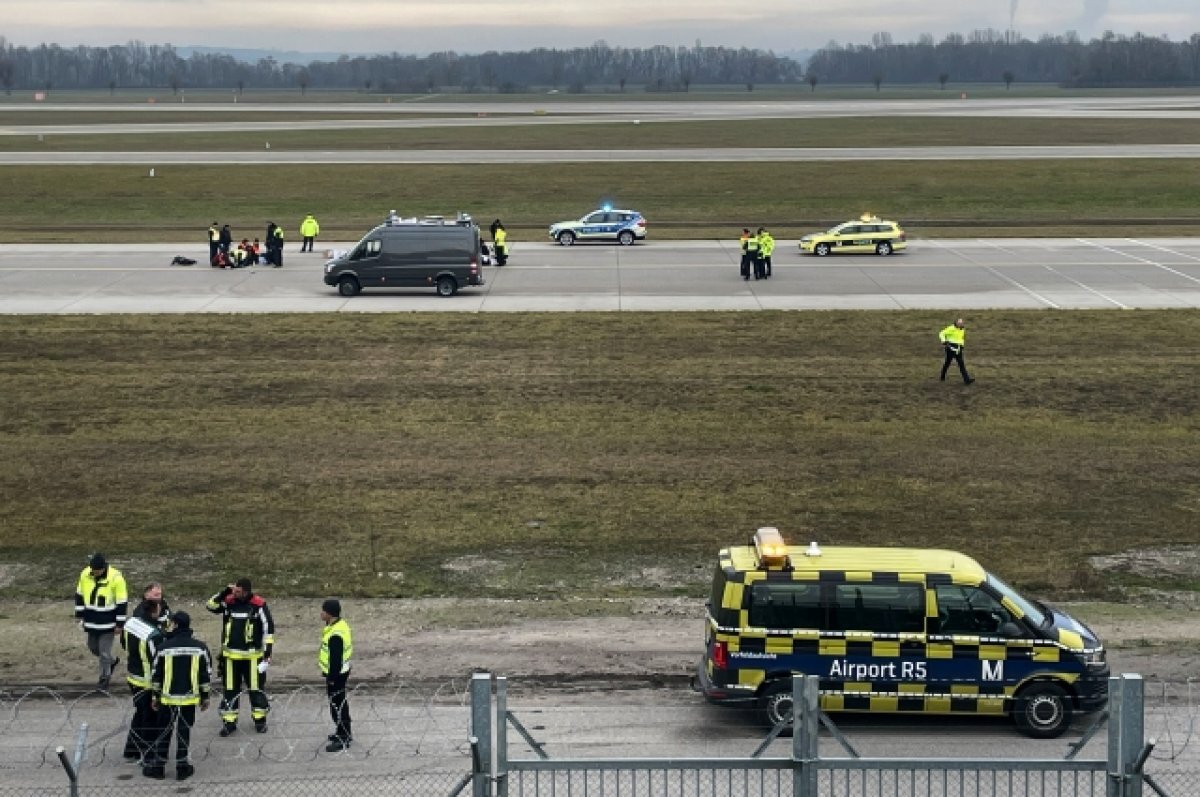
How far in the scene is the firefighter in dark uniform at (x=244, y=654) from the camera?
14328 millimetres

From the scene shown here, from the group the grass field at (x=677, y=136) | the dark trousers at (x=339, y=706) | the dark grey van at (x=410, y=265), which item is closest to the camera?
the dark trousers at (x=339, y=706)

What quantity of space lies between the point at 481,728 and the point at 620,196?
2445 inches

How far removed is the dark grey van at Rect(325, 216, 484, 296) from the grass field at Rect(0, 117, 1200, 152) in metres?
55.0

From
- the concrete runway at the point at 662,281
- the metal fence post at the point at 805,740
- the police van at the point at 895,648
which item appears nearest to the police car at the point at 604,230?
the concrete runway at the point at 662,281

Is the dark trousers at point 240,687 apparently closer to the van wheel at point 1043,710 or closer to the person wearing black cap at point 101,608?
the person wearing black cap at point 101,608

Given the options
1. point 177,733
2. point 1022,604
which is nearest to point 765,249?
point 1022,604

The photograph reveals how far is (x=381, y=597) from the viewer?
62.8 ft

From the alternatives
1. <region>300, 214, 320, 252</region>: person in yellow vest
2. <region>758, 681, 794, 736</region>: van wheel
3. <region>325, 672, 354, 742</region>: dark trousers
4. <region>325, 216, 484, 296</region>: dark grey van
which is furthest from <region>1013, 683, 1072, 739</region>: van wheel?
<region>300, 214, 320, 252</region>: person in yellow vest

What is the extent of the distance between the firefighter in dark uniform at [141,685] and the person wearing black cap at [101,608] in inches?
64.2

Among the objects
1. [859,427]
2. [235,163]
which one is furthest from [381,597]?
[235,163]

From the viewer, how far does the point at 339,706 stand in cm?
1388

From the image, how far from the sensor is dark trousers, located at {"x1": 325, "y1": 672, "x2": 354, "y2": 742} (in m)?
13.8

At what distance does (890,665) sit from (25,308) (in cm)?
3249

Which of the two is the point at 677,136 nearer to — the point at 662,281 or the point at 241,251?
the point at 241,251
